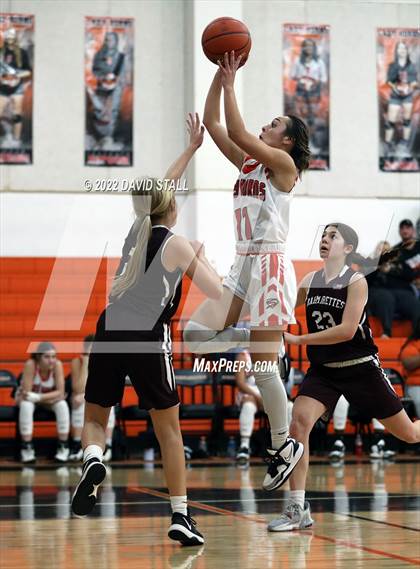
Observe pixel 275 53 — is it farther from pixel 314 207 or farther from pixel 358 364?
→ pixel 358 364

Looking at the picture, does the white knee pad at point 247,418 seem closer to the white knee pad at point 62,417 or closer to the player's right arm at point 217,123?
the white knee pad at point 62,417

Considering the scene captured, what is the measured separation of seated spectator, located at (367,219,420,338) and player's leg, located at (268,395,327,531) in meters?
7.97

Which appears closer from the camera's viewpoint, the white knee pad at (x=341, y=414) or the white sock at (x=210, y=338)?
the white sock at (x=210, y=338)

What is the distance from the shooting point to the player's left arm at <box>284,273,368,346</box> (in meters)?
5.89

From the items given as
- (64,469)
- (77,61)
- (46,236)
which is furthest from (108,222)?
(64,469)

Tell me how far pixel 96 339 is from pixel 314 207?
40.3 ft

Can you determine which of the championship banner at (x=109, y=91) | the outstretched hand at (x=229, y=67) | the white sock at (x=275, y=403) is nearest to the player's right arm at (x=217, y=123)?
the outstretched hand at (x=229, y=67)

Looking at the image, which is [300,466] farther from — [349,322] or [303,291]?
[303,291]

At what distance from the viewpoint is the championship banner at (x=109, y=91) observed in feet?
54.9

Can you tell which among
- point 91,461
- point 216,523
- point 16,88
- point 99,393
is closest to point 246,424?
point 216,523

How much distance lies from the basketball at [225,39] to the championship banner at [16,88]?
1117 centimetres

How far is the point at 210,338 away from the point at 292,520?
117 centimetres

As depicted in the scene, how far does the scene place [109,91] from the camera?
55.0 ft

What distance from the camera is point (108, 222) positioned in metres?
16.8
